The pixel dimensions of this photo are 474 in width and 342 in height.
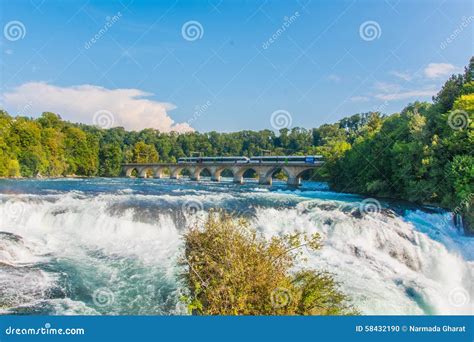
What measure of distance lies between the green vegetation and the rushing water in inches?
120

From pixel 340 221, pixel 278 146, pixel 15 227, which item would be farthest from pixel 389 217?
pixel 278 146

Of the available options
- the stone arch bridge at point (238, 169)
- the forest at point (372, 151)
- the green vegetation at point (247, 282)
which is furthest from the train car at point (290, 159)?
the green vegetation at point (247, 282)

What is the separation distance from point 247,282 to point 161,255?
8.83 meters

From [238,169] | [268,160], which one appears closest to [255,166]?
[268,160]

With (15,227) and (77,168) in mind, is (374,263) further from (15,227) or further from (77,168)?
(77,168)

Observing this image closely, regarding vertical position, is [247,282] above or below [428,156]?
below

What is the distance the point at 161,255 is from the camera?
1466 cm

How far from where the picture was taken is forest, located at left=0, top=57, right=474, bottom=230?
25.0 meters

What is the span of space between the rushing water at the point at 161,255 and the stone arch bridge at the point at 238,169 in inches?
1185

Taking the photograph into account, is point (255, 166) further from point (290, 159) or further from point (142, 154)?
point (142, 154)

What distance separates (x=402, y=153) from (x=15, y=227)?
27.3 m

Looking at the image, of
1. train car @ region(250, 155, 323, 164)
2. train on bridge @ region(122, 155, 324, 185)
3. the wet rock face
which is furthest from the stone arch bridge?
the wet rock face

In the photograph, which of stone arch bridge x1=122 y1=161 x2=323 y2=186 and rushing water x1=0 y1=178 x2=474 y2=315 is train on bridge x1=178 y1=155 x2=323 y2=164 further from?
rushing water x1=0 y1=178 x2=474 y2=315

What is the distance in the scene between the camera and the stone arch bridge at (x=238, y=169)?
53.9 meters
